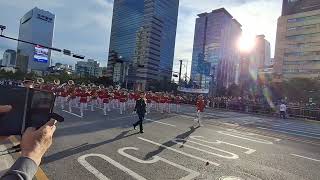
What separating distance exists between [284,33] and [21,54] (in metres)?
86.9

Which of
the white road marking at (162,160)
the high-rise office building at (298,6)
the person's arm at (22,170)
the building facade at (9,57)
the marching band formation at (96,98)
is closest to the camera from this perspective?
the person's arm at (22,170)

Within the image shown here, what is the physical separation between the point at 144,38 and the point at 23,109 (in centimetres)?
10616

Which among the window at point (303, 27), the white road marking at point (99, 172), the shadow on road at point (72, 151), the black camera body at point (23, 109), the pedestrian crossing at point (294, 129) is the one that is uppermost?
the window at point (303, 27)

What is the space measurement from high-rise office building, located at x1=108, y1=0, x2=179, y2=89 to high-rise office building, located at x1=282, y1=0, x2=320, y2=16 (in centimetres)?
3618

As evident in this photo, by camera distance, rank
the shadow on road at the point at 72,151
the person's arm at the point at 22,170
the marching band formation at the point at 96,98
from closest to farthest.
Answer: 1. the person's arm at the point at 22,170
2. the shadow on road at the point at 72,151
3. the marching band formation at the point at 96,98

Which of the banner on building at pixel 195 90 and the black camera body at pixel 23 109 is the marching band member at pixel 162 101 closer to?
the black camera body at pixel 23 109

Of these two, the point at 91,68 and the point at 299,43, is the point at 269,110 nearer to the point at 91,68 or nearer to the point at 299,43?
the point at 299,43

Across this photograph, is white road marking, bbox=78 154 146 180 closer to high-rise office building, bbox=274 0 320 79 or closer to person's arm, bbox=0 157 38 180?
person's arm, bbox=0 157 38 180

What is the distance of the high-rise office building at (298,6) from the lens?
110 meters

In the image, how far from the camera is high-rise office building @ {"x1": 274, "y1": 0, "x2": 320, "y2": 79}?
357 ft

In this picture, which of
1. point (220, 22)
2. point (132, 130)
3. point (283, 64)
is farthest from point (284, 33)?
point (132, 130)

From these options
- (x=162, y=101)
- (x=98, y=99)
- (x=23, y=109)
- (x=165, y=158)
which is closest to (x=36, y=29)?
(x=98, y=99)

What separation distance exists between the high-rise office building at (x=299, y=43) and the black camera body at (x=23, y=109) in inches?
4296

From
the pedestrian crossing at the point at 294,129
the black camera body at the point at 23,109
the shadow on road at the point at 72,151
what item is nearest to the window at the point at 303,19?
the pedestrian crossing at the point at 294,129
